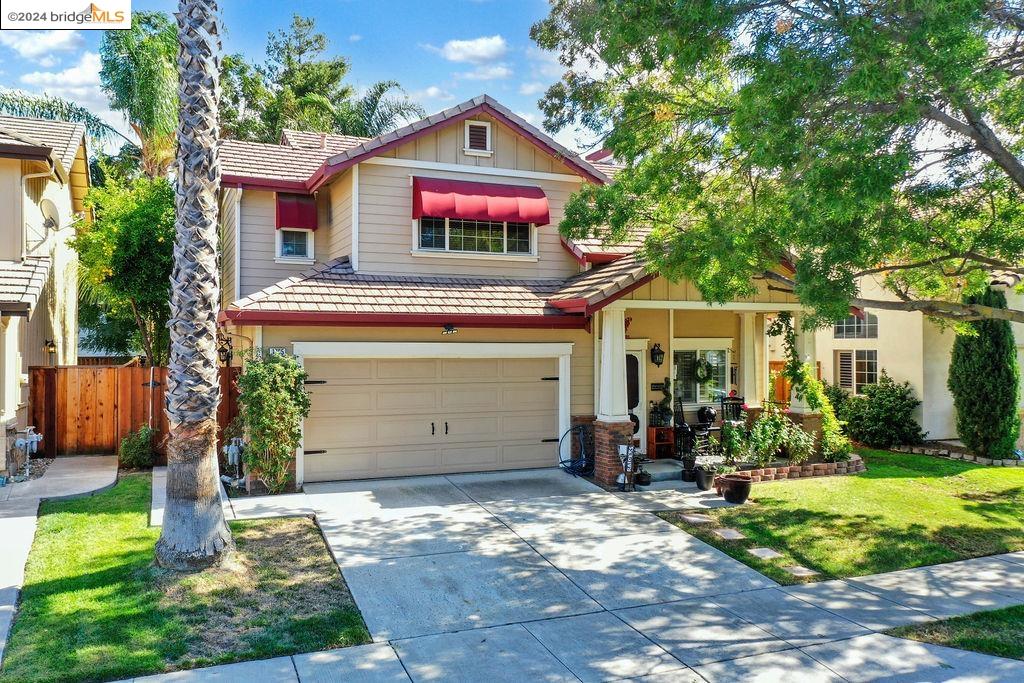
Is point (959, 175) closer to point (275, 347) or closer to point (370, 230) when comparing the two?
point (370, 230)

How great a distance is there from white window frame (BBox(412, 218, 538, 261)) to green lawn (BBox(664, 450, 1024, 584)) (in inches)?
229

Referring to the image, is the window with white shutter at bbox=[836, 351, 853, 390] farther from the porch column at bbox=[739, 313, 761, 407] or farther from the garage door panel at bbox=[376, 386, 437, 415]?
the garage door panel at bbox=[376, 386, 437, 415]

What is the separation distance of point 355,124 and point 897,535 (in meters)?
26.2

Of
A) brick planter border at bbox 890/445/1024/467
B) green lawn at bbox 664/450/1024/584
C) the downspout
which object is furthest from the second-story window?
brick planter border at bbox 890/445/1024/467

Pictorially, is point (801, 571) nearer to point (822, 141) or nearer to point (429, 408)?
point (822, 141)

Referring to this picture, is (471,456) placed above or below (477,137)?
below

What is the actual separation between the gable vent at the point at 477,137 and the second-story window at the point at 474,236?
1433 mm

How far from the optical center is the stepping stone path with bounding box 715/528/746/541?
9.58 m

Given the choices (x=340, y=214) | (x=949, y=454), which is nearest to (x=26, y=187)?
(x=340, y=214)

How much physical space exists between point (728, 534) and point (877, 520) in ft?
8.28

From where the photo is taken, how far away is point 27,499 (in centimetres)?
1080

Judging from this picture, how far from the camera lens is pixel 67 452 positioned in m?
14.8

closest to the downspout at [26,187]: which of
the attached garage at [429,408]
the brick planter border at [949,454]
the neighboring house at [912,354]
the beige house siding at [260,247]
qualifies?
the beige house siding at [260,247]

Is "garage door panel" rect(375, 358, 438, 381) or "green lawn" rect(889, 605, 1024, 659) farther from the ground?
"garage door panel" rect(375, 358, 438, 381)
